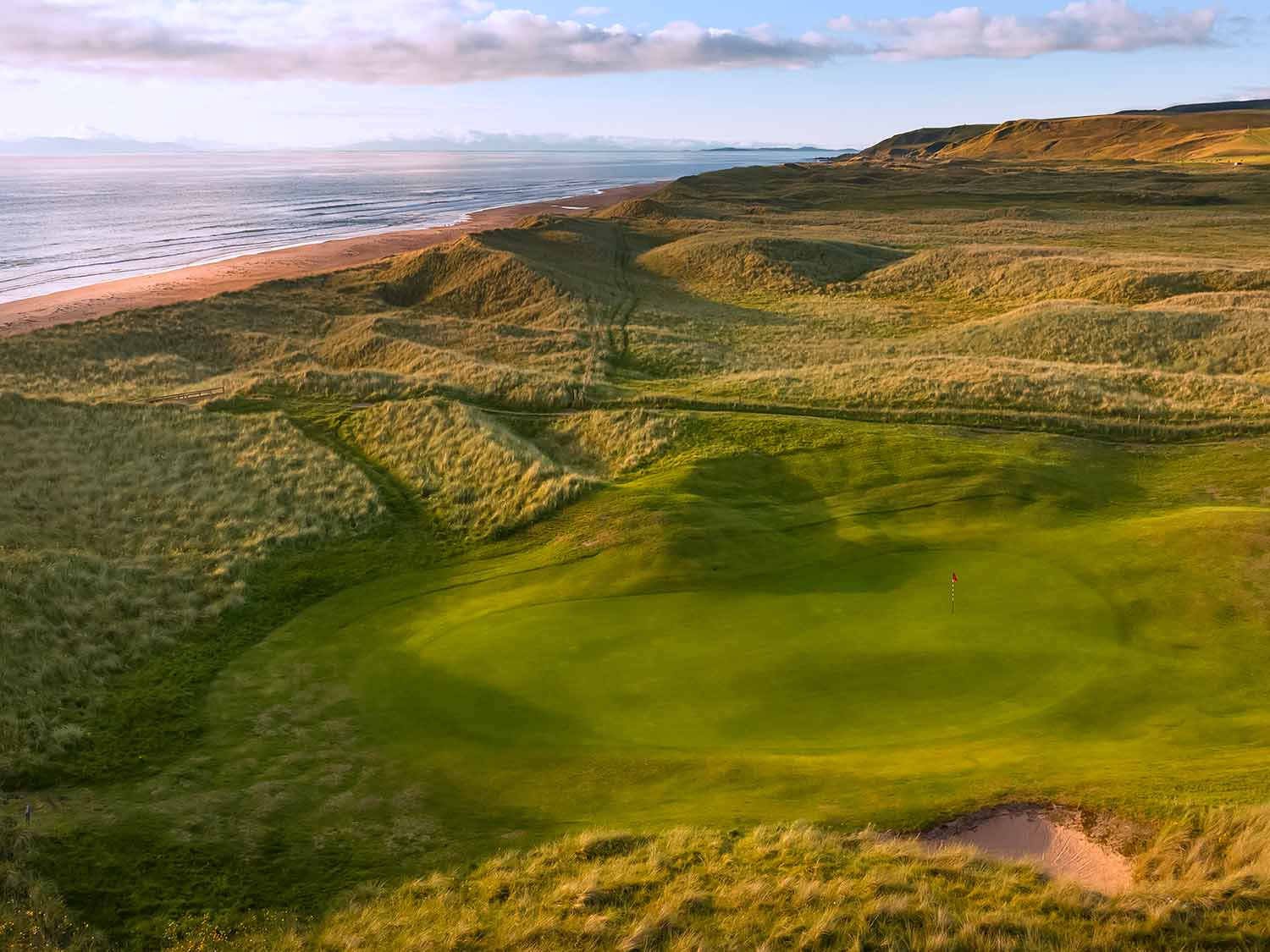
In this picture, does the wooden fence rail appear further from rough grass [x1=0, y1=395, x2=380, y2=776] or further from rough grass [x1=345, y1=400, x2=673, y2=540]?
rough grass [x1=345, y1=400, x2=673, y2=540]

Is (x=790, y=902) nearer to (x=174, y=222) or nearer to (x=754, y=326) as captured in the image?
(x=754, y=326)

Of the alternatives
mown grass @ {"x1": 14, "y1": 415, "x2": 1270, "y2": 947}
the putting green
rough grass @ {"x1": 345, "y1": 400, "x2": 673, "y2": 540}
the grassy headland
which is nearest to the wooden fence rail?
the grassy headland

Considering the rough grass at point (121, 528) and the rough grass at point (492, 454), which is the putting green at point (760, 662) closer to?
the rough grass at point (121, 528)

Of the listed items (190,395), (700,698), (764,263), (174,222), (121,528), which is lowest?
(700,698)

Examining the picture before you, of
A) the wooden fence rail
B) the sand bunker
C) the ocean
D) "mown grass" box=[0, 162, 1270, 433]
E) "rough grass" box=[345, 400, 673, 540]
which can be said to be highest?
the ocean

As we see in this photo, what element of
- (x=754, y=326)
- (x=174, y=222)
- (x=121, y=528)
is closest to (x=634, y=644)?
(x=121, y=528)

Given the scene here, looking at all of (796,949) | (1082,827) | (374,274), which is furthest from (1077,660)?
(374,274)

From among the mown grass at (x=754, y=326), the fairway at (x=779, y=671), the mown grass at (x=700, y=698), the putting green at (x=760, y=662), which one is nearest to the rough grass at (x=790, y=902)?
the mown grass at (x=700, y=698)
